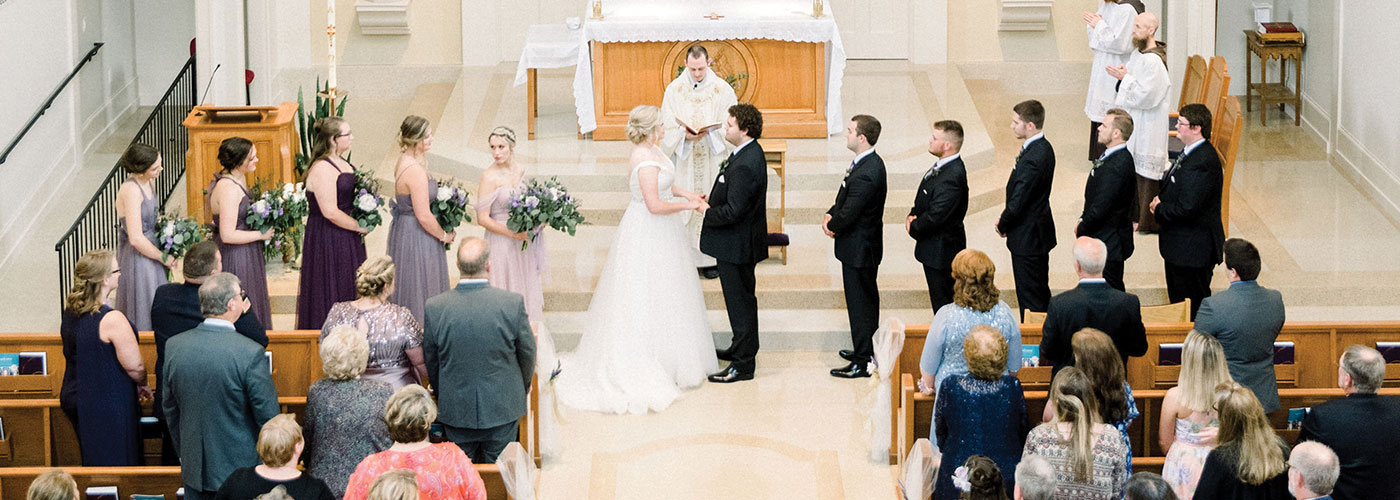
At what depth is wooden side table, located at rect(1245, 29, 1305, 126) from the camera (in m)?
13.3

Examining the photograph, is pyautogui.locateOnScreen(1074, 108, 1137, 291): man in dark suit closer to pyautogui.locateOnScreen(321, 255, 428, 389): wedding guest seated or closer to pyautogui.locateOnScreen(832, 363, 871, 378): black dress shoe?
pyautogui.locateOnScreen(832, 363, 871, 378): black dress shoe

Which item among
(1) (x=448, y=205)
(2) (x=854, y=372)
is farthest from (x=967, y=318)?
(1) (x=448, y=205)

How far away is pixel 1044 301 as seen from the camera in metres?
8.69

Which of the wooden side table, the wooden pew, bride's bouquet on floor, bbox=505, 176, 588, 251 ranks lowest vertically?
the wooden pew

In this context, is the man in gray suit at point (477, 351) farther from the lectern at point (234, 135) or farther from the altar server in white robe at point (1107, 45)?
the altar server in white robe at point (1107, 45)

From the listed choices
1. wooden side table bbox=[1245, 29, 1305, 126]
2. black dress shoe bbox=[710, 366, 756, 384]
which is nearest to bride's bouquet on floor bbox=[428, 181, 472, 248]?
black dress shoe bbox=[710, 366, 756, 384]

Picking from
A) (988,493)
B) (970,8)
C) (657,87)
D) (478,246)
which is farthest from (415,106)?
(988,493)

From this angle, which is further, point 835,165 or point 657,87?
point 657,87

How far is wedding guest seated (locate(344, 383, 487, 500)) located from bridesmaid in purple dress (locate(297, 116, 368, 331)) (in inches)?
116

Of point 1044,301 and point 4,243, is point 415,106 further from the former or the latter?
point 1044,301

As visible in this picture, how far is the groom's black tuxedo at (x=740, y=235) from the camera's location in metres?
8.23

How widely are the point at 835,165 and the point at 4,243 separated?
5466 millimetres

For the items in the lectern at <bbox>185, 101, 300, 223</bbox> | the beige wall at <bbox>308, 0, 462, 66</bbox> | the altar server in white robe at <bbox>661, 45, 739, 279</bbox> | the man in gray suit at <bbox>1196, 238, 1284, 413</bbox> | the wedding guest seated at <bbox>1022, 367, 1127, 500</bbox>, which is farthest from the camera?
the beige wall at <bbox>308, 0, 462, 66</bbox>

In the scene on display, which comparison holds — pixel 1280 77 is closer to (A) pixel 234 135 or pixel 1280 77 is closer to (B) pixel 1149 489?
(A) pixel 234 135
